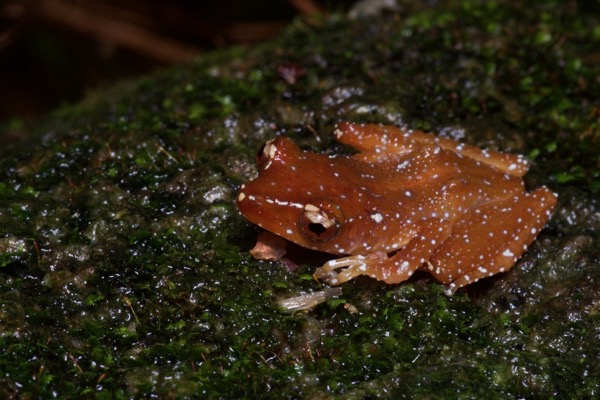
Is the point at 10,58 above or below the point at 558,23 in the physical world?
below

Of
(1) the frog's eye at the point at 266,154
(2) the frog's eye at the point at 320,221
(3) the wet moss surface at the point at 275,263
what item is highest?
(1) the frog's eye at the point at 266,154

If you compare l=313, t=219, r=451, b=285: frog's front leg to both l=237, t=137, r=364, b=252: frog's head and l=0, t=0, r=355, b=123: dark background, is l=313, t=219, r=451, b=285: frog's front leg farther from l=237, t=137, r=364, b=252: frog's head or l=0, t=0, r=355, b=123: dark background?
l=0, t=0, r=355, b=123: dark background

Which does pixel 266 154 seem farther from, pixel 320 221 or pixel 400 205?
pixel 400 205

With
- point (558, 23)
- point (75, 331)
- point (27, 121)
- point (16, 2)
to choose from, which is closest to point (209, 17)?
point (16, 2)

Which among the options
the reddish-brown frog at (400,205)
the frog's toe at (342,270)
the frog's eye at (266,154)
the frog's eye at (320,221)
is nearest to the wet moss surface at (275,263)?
the frog's toe at (342,270)

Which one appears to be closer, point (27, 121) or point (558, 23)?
point (558, 23)

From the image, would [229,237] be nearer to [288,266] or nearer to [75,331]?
[288,266]

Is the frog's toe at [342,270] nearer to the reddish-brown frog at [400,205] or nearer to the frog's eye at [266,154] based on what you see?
the reddish-brown frog at [400,205]
